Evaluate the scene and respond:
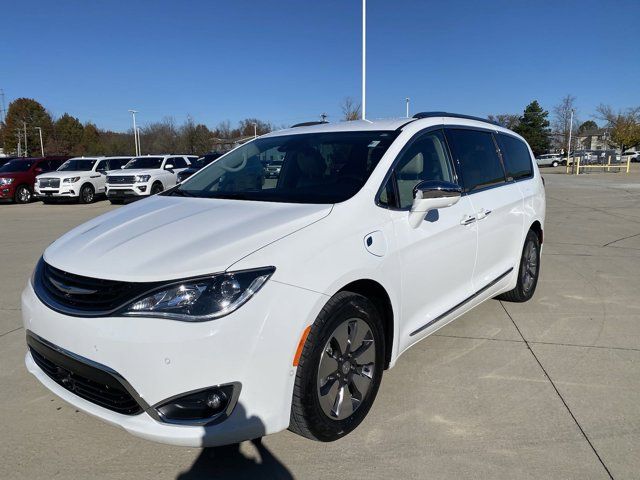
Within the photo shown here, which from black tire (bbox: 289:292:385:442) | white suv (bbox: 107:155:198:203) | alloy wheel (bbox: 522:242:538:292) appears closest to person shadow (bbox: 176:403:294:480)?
black tire (bbox: 289:292:385:442)

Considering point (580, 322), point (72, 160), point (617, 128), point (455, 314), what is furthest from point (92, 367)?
point (617, 128)

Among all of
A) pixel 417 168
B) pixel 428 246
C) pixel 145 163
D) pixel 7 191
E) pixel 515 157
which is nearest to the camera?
pixel 428 246

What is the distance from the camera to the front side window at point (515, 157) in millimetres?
4766

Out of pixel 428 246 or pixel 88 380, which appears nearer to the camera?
pixel 88 380

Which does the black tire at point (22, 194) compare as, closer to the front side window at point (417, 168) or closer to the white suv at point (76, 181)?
the white suv at point (76, 181)

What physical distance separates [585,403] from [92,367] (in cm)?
295

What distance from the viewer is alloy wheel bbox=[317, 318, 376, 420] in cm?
259

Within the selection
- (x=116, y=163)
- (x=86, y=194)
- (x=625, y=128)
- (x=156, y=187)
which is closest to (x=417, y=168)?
(x=156, y=187)

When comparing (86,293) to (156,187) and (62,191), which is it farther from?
(62,191)

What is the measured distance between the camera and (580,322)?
15.0ft

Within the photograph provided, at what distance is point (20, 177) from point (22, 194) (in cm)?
68

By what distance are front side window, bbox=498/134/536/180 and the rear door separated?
0.15 meters

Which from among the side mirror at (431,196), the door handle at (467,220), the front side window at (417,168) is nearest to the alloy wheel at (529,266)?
the door handle at (467,220)

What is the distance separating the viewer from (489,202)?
4.06 metres
